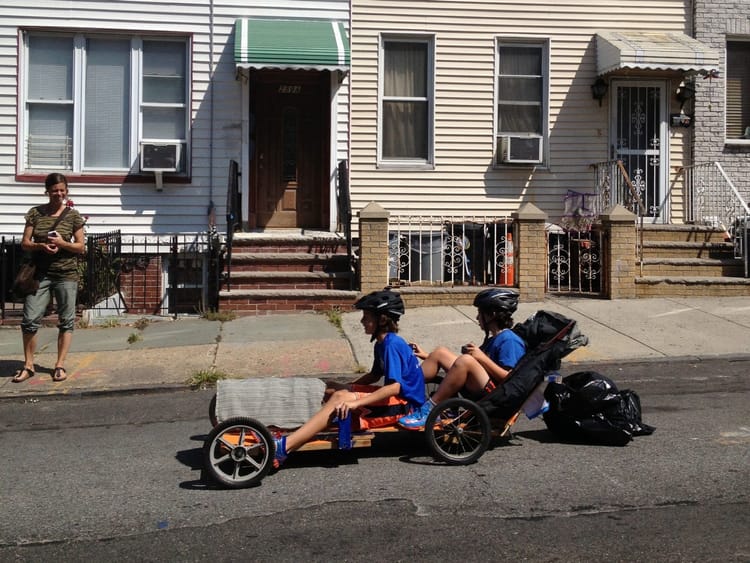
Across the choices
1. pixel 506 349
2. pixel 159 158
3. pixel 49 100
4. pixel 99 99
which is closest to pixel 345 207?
pixel 159 158

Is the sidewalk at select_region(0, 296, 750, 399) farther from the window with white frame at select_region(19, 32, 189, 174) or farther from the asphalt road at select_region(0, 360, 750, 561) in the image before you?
the window with white frame at select_region(19, 32, 189, 174)

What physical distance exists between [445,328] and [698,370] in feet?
10.0

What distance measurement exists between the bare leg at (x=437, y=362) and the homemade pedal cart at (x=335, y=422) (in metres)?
0.36

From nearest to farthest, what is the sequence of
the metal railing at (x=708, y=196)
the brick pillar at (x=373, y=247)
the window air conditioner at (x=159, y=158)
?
the brick pillar at (x=373, y=247), the window air conditioner at (x=159, y=158), the metal railing at (x=708, y=196)

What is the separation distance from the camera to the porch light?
1376 centimetres

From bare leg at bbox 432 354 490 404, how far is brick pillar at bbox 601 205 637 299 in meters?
6.75

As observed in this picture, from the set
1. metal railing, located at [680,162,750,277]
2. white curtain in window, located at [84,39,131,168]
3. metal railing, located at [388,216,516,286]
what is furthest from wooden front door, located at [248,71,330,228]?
metal railing, located at [680,162,750,277]

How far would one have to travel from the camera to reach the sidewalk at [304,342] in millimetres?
8438

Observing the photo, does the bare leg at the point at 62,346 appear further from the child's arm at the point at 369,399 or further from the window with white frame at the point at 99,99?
the window with white frame at the point at 99,99

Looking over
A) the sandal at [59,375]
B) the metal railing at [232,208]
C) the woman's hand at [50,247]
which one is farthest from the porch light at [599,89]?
the sandal at [59,375]

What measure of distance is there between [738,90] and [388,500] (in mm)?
12190

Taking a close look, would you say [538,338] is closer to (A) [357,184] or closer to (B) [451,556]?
(B) [451,556]

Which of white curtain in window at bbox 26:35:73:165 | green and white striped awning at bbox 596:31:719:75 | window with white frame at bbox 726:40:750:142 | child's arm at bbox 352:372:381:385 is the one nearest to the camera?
child's arm at bbox 352:372:381:385

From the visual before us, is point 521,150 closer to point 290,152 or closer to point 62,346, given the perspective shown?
point 290,152
